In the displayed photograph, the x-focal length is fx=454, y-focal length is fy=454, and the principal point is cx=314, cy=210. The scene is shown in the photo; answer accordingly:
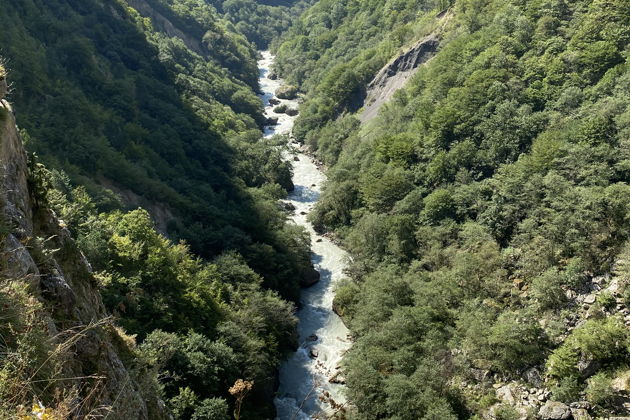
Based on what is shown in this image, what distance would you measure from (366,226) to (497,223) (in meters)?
14.0

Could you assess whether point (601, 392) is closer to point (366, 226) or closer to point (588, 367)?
point (588, 367)

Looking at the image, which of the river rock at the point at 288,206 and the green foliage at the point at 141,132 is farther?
the river rock at the point at 288,206

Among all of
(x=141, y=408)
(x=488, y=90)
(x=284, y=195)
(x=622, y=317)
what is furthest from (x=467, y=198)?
(x=141, y=408)

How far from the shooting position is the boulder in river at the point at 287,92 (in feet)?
397

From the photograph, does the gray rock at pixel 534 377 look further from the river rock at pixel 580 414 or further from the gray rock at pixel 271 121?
the gray rock at pixel 271 121

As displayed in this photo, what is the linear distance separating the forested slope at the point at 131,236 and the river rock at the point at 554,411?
18.0m

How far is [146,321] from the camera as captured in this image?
31.3m

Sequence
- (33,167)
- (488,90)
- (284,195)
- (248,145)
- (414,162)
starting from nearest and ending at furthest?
(33,167), (488,90), (414,162), (284,195), (248,145)

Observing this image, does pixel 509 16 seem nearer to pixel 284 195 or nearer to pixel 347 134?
pixel 347 134

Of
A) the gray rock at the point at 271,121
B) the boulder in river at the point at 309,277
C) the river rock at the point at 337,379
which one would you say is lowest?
the gray rock at the point at 271,121

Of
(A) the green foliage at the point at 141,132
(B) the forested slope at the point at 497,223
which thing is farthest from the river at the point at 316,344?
(A) the green foliage at the point at 141,132

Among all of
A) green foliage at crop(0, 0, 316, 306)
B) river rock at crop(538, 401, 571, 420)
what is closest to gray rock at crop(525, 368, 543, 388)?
river rock at crop(538, 401, 571, 420)

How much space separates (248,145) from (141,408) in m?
63.7

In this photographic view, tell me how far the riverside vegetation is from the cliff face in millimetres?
101
